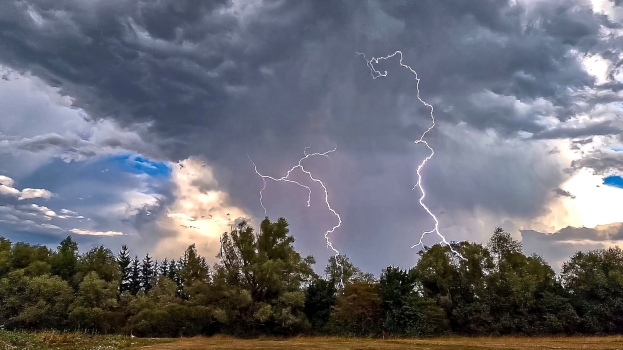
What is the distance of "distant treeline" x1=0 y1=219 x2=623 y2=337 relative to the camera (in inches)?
1863

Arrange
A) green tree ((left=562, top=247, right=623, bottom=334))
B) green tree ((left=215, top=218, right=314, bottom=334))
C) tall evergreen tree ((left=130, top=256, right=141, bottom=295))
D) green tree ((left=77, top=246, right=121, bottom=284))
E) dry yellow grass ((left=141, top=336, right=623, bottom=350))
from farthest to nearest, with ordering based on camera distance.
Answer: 1. tall evergreen tree ((left=130, top=256, right=141, bottom=295))
2. green tree ((left=77, top=246, right=121, bottom=284))
3. green tree ((left=215, top=218, right=314, bottom=334))
4. green tree ((left=562, top=247, right=623, bottom=334))
5. dry yellow grass ((left=141, top=336, right=623, bottom=350))

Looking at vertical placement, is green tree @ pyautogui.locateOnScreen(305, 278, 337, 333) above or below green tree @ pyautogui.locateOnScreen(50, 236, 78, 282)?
below

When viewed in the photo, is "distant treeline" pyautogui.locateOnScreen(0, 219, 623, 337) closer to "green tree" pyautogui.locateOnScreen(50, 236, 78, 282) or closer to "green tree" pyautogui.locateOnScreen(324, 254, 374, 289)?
"green tree" pyautogui.locateOnScreen(50, 236, 78, 282)

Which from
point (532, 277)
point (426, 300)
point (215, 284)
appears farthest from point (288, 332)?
point (532, 277)

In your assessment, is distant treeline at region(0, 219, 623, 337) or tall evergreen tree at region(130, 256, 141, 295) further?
tall evergreen tree at region(130, 256, 141, 295)

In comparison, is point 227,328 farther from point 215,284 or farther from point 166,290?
point 166,290

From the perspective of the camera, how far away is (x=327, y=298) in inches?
2104

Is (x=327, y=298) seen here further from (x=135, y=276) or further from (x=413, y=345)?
(x=135, y=276)

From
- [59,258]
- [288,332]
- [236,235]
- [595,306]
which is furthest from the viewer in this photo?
[59,258]

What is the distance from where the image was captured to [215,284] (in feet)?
179

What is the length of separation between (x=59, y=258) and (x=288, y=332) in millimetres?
35449

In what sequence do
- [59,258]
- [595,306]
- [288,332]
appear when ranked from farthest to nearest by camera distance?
[59,258] → [288,332] → [595,306]

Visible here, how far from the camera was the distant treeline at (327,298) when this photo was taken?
47.3 meters

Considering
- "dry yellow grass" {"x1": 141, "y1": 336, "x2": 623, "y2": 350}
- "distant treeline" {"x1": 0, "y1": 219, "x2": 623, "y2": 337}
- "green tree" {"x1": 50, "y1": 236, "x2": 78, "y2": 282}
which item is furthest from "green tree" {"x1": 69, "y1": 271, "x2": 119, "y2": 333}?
"dry yellow grass" {"x1": 141, "y1": 336, "x2": 623, "y2": 350}
